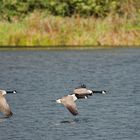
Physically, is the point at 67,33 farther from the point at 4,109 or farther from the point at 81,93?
the point at 4,109

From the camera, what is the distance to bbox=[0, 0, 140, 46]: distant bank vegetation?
177ft

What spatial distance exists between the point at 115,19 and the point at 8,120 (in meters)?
28.0

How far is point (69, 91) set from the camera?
36188mm

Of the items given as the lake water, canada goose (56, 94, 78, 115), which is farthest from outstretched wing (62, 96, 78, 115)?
the lake water

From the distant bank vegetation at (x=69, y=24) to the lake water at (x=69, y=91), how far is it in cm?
104

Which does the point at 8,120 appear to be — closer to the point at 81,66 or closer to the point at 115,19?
the point at 81,66

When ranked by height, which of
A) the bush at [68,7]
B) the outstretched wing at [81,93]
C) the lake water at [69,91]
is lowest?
the lake water at [69,91]

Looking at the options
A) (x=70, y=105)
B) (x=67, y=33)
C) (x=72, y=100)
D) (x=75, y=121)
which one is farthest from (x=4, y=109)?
(x=67, y=33)

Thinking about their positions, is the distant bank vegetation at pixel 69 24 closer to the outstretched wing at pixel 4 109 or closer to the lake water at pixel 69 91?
the lake water at pixel 69 91

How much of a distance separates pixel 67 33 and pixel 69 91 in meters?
18.2

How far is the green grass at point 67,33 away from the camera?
53.8m

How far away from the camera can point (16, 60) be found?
4941 centimetres

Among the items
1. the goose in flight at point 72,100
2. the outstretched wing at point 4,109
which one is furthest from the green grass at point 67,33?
the outstretched wing at point 4,109

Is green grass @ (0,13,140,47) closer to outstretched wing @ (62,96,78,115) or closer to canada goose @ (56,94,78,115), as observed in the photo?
canada goose @ (56,94,78,115)
